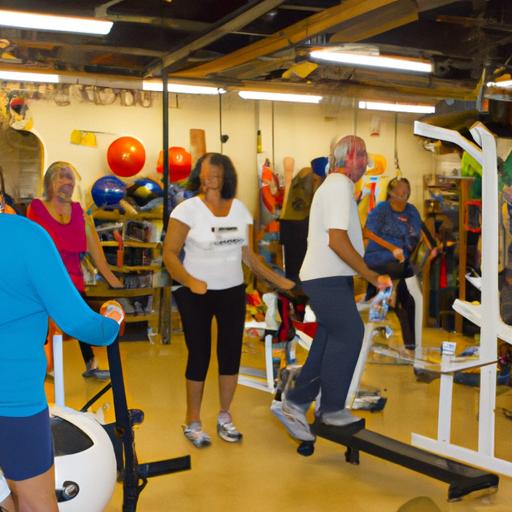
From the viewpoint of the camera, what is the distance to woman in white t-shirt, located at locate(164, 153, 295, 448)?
3.83m

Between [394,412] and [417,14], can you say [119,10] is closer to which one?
[417,14]

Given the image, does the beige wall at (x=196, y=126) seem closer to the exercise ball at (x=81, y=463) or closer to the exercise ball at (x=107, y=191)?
the exercise ball at (x=107, y=191)

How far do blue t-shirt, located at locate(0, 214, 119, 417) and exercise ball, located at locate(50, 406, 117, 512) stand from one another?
0.63 meters

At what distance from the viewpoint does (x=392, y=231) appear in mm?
4430

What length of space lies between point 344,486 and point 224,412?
2.95ft

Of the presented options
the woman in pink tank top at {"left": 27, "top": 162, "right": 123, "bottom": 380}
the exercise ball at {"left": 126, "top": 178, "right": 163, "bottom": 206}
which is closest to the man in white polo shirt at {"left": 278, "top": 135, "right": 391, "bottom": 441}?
the woman in pink tank top at {"left": 27, "top": 162, "right": 123, "bottom": 380}

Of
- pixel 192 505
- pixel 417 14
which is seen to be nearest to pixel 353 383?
pixel 192 505

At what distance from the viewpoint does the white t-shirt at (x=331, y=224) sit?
144 inches

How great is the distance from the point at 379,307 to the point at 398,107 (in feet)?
3.94

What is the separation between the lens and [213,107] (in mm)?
6688

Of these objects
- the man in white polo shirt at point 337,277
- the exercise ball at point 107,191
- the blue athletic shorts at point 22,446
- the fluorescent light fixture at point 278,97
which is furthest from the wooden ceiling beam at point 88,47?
the blue athletic shorts at point 22,446

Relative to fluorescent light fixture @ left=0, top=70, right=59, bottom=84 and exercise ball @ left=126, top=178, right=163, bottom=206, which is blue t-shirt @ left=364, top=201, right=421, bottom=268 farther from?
fluorescent light fixture @ left=0, top=70, right=59, bottom=84

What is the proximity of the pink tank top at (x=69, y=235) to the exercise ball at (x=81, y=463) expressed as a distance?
6.77 ft

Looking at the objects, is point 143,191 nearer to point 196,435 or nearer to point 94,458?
point 196,435
